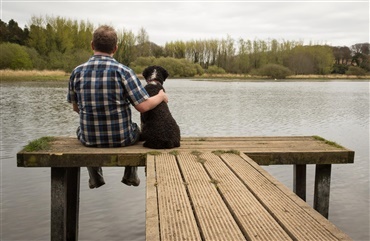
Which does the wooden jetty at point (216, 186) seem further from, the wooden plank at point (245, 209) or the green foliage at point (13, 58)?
the green foliage at point (13, 58)

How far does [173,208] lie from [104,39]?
2.08 metres

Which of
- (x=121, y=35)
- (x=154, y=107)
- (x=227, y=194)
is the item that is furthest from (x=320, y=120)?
(x=121, y=35)

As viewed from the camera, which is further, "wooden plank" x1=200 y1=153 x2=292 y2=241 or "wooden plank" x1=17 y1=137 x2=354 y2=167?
"wooden plank" x1=17 y1=137 x2=354 y2=167

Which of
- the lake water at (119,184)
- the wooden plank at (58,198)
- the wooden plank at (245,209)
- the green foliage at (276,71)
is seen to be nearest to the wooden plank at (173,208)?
the wooden plank at (245,209)

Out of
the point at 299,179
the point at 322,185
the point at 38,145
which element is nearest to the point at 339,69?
the point at 299,179

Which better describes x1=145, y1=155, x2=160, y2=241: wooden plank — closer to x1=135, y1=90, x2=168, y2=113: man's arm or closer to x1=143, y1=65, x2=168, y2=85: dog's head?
x1=135, y1=90, x2=168, y2=113: man's arm

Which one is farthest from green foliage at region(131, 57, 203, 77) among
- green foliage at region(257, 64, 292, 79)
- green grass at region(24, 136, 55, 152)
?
green grass at region(24, 136, 55, 152)

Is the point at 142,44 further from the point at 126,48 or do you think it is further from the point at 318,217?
the point at 318,217

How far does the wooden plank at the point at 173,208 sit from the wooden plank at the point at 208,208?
0.05m

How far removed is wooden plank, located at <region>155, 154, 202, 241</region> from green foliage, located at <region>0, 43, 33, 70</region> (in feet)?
157

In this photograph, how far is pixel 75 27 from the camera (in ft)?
215

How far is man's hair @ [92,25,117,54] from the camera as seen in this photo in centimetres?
403

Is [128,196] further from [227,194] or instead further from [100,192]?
[227,194]

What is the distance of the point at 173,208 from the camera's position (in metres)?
2.65
